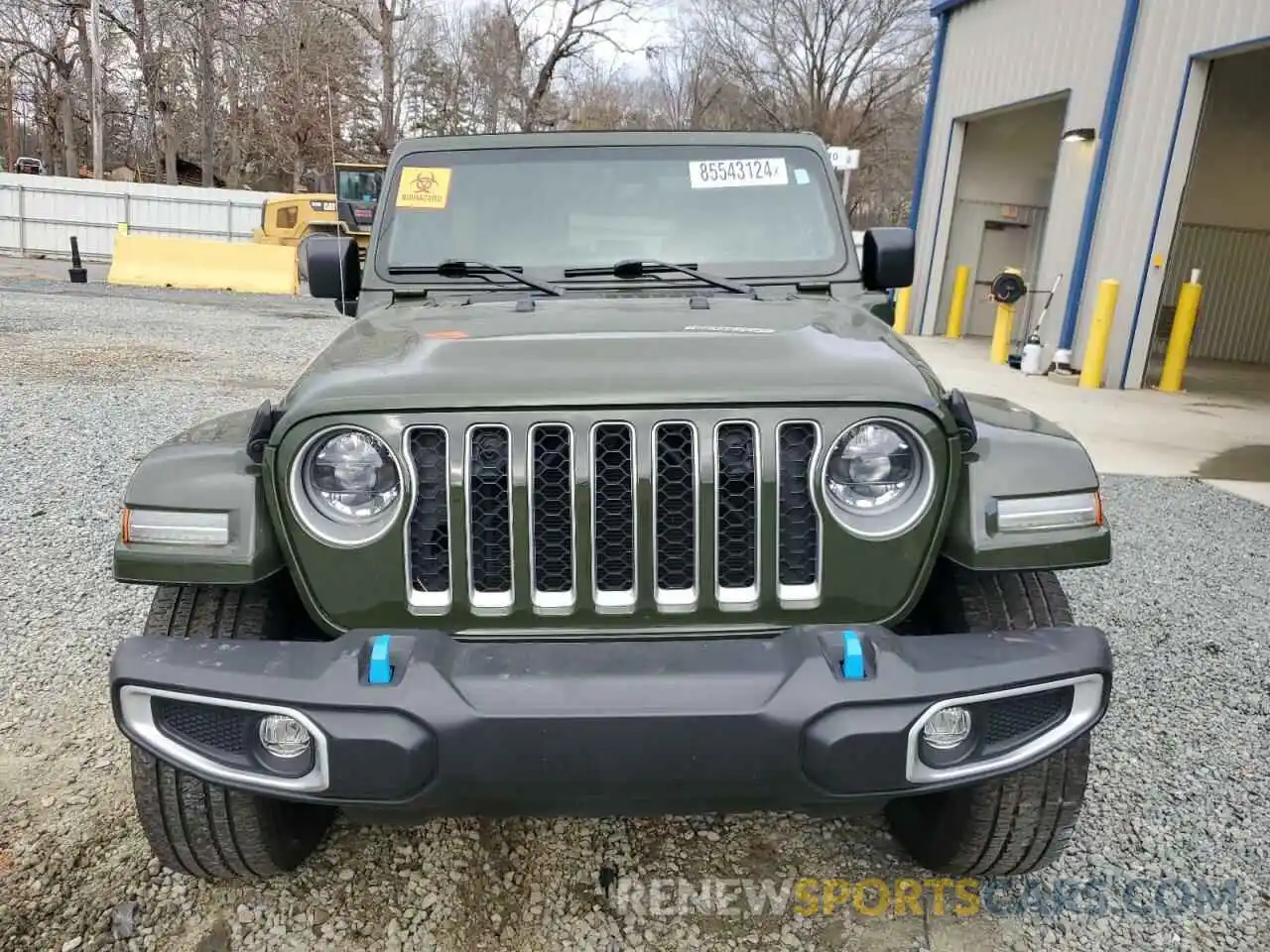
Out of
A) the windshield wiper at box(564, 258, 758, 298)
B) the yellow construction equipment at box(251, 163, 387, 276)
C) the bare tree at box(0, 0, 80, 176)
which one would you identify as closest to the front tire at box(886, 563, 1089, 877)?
the windshield wiper at box(564, 258, 758, 298)

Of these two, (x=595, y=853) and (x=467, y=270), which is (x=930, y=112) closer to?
(x=467, y=270)

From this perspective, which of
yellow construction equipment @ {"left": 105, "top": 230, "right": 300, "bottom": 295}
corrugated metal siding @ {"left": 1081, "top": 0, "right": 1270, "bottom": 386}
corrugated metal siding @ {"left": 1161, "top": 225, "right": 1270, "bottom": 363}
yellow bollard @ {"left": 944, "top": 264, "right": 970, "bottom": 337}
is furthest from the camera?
yellow construction equipment @ {"left": 105, "top": 230, "right": 300, "bottom": 295}

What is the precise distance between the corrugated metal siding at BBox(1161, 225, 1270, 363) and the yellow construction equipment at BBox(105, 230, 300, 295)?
593 inches

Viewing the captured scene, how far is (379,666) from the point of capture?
172 cm

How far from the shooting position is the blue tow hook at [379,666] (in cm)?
171

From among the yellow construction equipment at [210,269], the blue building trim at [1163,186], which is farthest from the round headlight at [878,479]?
the yellow construction equipment at [210,269]

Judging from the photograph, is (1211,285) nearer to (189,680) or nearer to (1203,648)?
(1203,648)

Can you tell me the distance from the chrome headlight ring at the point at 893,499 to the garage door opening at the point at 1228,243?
12.5 metres

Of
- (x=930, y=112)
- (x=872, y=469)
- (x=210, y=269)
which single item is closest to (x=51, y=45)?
(x=210, y=269)

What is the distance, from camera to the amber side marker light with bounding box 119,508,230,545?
1912 mm

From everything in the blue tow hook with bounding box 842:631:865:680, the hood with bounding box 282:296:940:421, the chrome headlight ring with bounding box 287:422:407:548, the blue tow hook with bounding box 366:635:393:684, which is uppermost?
the hood with bounding box 282:296:940:421

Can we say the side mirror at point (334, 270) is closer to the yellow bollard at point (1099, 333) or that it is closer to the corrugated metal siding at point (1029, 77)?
the yellow bollard at point (1099, 333)

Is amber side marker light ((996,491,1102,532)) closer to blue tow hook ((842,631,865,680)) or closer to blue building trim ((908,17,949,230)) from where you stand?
blue tow hook ((842,631,865,680))

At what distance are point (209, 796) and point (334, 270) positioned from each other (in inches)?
69.7
